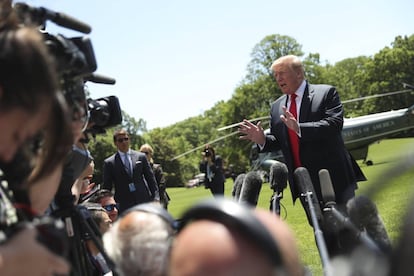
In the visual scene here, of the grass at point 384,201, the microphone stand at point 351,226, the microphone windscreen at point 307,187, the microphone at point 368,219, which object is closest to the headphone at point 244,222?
the grass at point 384,201

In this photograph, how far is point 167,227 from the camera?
180 cm

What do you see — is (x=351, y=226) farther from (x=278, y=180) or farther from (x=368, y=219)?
(x=278, y=180)

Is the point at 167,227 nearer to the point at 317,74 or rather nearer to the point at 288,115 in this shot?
the point at 288,115

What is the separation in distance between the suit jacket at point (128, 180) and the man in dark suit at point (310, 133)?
13.2ft

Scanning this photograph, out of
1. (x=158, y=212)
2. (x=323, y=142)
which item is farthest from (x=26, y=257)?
(x=323, y=142)

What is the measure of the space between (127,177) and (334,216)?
6803 mm

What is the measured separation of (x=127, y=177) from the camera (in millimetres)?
9109

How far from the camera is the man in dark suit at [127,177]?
907 cm

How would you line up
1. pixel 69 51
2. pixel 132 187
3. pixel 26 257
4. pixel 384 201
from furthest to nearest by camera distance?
pixel 132 187, pixel 69 51, pixel 384 201, pixel 26 257

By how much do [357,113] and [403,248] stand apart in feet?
260

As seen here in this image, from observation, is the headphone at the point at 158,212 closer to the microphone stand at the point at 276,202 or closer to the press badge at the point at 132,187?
the microphone stand at the point at 276,202

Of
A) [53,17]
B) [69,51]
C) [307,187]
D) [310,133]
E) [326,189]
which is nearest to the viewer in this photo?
[69,51]

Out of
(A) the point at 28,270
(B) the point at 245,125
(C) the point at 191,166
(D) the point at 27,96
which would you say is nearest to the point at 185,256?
(A) the point at 28,270

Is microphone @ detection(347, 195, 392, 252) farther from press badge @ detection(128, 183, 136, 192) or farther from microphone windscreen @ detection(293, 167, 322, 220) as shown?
press badge @ detection(128, 183, 136, 192)
